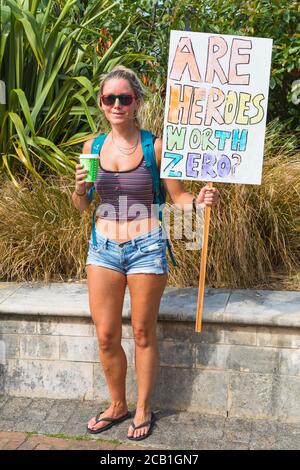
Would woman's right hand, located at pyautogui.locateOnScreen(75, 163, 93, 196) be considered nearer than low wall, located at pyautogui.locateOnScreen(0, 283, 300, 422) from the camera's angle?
Yes

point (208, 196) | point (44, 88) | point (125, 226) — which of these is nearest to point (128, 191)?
point (125, 226)

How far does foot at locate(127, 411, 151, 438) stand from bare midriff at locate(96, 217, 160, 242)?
989 millimetres

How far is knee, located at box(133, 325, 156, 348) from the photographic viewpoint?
11.3ft

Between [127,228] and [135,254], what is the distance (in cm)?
14

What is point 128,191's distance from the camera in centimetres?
333

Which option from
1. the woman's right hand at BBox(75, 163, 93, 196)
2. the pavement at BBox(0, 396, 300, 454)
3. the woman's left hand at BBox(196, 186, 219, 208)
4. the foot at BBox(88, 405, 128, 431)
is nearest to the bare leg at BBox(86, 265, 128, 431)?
the foot at BBox(88, 405, 128, 431)

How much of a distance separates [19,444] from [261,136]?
2.08m

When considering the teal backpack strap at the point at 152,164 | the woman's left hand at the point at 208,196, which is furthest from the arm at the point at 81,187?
the woman's left hand at the point at 208,196

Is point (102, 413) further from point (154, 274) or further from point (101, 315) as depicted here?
point (154, 274)

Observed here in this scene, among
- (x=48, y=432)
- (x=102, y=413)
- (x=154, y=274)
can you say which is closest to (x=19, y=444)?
(x=48, y=432)

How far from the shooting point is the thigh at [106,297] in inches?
133

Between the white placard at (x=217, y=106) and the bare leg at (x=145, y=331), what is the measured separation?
59 cm

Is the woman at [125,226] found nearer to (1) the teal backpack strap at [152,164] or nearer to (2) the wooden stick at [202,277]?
(1) the teal backpack strap at [152,164]

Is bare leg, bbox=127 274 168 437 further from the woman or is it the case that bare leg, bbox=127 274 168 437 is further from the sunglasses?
the sunglasses
